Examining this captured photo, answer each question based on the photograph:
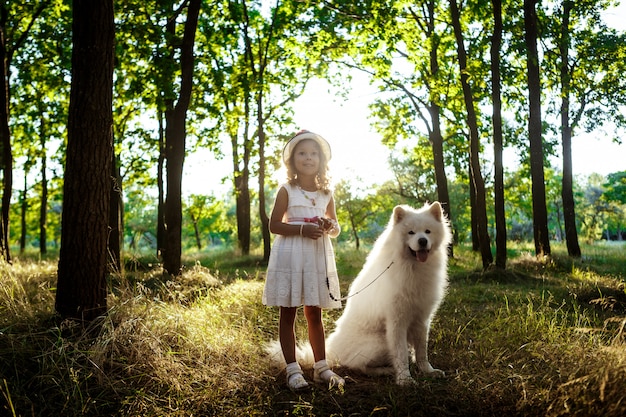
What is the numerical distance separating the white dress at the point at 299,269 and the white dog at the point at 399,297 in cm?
49

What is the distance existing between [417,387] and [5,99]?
43.3 ft

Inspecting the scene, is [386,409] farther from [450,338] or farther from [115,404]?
[450,338]

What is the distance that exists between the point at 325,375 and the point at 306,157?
1.96 metres

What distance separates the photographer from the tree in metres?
4.40

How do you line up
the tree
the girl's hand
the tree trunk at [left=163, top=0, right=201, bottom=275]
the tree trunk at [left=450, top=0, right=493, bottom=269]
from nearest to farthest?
1. the girl's hand
2. the tree
3. the tree trunk at [left=163, top=0, right=201, bottom=275]
4. the tree trunk at [left=450, top=0, right=493, bottom=269]

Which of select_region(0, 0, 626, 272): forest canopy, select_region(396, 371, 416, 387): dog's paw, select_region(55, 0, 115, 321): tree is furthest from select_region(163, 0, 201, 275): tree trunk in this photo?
select_region(396, 371, 416, 387): dog's paw

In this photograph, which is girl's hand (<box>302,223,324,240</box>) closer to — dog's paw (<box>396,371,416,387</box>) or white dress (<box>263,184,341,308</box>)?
white dress (<box>263,184,341,308</box>)

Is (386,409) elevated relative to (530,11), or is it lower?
lower

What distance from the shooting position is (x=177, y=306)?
5.71m

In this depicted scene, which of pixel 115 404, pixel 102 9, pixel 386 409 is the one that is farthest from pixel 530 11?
pixel 115 404

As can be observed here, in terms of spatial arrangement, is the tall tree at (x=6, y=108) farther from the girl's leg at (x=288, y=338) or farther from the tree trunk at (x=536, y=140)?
the tree trunk at (x=536, y=140)

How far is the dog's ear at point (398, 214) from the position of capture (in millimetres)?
4293

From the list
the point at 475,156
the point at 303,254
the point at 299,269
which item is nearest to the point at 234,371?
the point at 299,269

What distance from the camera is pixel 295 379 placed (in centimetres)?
383
